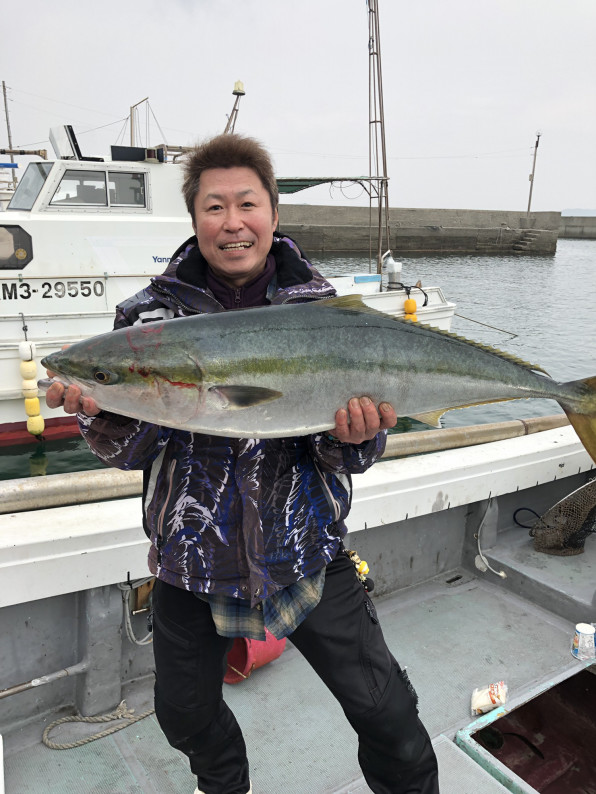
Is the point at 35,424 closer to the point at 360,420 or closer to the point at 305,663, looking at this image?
the point at 305,663

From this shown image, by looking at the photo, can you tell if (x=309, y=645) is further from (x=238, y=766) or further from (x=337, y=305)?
(x=337, y=305)

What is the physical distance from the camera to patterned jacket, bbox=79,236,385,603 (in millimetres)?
1920

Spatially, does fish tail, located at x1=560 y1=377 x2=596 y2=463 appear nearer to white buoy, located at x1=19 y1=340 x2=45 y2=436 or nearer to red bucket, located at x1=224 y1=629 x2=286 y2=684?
red bucket, located at x1=224 y1=629 x2=286 y2=684

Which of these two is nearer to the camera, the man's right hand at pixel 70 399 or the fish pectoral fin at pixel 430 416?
the man's right hand at pixel 70 399

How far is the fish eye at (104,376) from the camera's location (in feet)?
6.01

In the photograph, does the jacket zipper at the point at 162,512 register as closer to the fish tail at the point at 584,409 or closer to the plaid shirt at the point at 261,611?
the plaid shirt at the point at 261,611

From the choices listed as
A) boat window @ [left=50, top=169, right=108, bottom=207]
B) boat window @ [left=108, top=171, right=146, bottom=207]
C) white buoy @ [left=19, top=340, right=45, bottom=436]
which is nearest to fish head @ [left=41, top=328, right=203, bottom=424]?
white buoy @ [left=19, top=340, right=45, bottom=436]

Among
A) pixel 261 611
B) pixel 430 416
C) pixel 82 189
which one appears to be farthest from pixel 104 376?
pixel 82 189

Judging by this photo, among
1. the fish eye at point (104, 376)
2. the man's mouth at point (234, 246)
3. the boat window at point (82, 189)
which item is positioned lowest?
the fish eye at point (104, 376)

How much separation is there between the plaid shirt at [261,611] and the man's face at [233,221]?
1.17m

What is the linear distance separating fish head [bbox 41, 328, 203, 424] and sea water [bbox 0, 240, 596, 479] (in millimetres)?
8810

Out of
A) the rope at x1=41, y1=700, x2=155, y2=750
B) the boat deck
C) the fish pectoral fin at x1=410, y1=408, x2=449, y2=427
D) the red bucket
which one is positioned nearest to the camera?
the fish pectoral fin at x1=410, y1=408, x2=449, y2=427

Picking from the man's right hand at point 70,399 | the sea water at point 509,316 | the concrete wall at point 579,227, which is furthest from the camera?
the concrete wall at point 579,227

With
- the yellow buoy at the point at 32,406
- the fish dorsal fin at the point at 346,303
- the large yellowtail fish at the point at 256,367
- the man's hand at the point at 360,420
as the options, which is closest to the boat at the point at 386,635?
the large yellowtail fish at the point at 256,367
